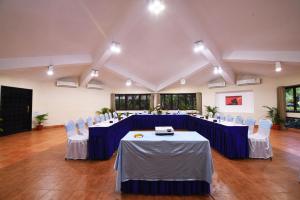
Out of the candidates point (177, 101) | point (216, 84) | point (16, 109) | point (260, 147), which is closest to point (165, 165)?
point (260, 147)

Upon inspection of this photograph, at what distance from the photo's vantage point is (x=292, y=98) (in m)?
7.55

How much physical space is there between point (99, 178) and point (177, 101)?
28.9ft

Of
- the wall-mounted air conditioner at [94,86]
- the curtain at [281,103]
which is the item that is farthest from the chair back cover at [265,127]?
the wall-mounted air conditioner at [94,86]

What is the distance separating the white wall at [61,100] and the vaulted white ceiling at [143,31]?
3500mm

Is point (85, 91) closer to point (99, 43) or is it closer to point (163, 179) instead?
point (99, 43)

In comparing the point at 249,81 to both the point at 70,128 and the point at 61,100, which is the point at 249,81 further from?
the point at 61,100

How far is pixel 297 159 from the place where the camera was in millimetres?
3865

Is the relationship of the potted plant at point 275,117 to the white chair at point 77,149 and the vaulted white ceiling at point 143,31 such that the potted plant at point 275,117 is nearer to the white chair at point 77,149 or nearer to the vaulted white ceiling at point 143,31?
the vaulted white ceiling at point 143,31

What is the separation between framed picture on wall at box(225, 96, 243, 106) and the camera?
9289 mm

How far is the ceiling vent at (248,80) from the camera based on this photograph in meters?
8.16

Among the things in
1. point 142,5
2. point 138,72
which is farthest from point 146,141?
point 138,72

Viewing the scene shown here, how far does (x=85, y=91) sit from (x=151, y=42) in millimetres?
6363

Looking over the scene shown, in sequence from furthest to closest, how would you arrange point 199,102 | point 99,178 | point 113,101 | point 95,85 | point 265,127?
1. point 113,101
2. point 199,102
3. point 95,85
4. point 265,127
5. point 99,178

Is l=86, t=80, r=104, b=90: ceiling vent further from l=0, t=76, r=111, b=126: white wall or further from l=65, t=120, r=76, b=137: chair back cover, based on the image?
l=65, t=120, r=76, b=137: chair back cover
